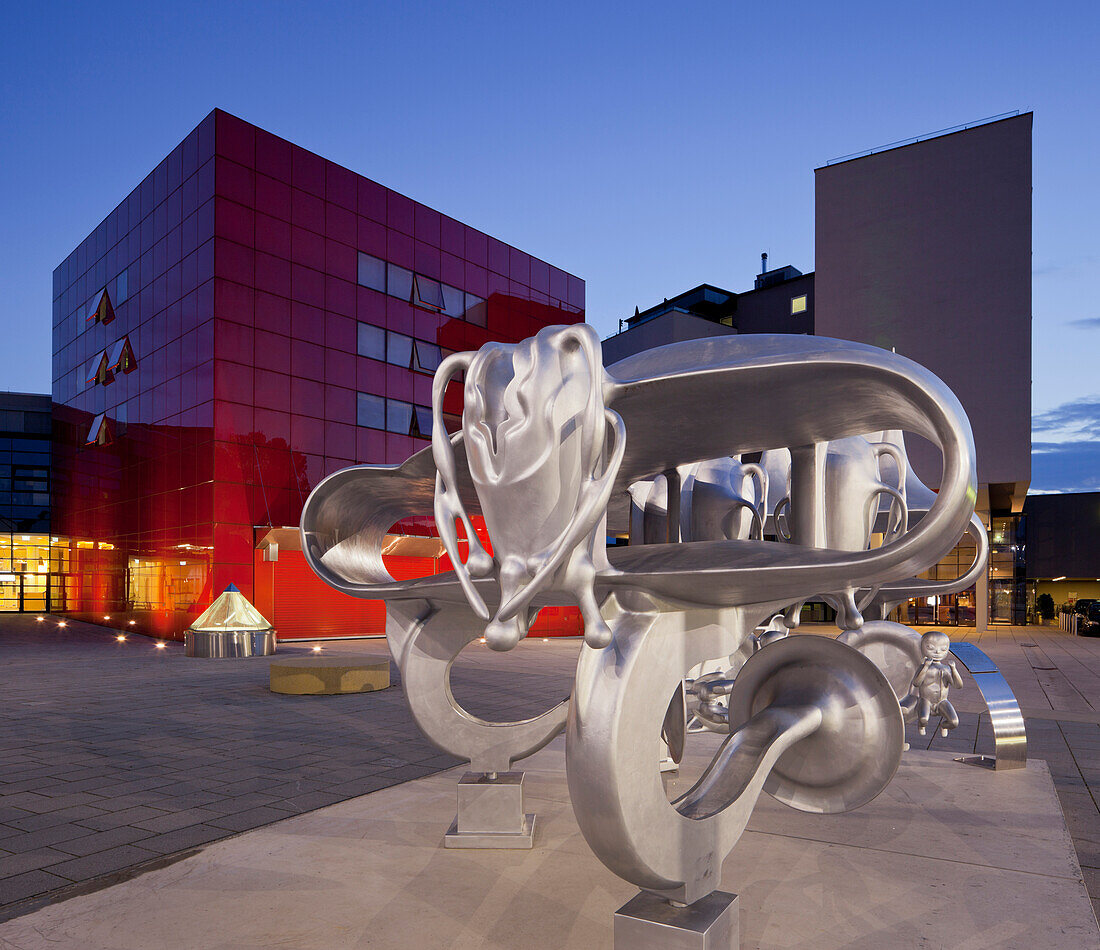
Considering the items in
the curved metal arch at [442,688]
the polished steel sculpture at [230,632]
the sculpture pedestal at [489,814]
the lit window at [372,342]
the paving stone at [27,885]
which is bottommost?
the polished steel sculpture at [230,632]

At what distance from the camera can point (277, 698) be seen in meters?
12.1

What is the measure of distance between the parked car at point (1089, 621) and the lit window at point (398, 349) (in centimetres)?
2653

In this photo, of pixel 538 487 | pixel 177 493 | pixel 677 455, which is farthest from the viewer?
pixel 177 493

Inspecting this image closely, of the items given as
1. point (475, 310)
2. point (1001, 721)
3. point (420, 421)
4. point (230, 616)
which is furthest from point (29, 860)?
point (475, 310)

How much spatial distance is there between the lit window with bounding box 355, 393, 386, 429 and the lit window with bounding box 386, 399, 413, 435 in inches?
7.9

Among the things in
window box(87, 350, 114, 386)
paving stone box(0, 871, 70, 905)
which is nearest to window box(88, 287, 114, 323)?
window box(87, 350, 114, 386)

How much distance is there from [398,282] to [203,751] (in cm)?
2042

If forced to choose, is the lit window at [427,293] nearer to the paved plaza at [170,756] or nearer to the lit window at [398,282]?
the lit window at [398,282]

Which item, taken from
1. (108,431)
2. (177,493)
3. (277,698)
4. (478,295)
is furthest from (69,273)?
(277,698)

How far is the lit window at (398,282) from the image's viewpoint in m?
26.3

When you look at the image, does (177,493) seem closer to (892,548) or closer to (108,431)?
(108,431)

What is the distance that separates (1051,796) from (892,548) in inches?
191

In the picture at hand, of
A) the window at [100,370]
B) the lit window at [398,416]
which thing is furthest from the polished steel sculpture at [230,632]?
the window at [100,370]

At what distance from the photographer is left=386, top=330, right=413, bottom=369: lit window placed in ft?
85.8
